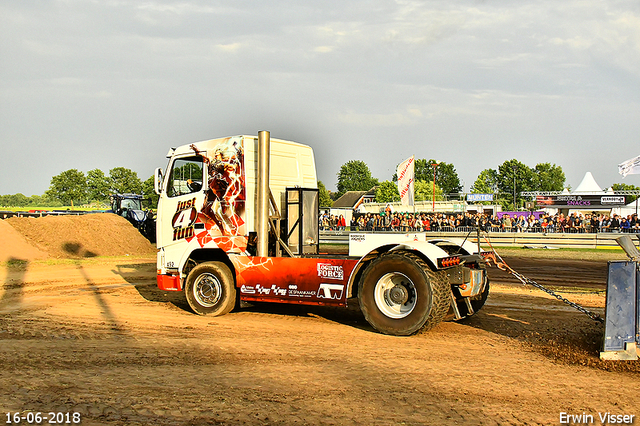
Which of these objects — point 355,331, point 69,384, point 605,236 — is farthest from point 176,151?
point 605,236

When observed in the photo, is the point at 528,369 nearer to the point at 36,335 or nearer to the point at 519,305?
the point at 519,305

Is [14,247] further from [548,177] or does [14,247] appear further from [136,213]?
[548,177]

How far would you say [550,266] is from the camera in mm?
18438

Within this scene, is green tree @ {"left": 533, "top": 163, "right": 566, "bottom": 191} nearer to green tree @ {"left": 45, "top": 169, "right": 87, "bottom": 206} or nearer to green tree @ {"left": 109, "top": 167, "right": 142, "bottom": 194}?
green tree @ {"left": 109, "top": 167, "right": 142, "bottom": 194}

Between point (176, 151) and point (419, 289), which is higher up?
point (176, 151)

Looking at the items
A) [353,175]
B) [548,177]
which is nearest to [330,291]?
[548,177]

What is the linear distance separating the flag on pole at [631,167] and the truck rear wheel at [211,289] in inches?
897

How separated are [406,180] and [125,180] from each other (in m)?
87.7

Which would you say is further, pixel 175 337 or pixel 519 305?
pixel 519 305

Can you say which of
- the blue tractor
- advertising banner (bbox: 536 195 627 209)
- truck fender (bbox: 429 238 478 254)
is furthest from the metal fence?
advertising banner (bbox: 536 195 627 209)

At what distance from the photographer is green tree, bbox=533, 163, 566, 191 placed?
397 feet

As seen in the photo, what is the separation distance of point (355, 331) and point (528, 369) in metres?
2.83

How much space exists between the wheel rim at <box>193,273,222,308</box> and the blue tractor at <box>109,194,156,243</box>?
2346 cm

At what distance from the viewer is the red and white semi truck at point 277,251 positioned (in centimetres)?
769
